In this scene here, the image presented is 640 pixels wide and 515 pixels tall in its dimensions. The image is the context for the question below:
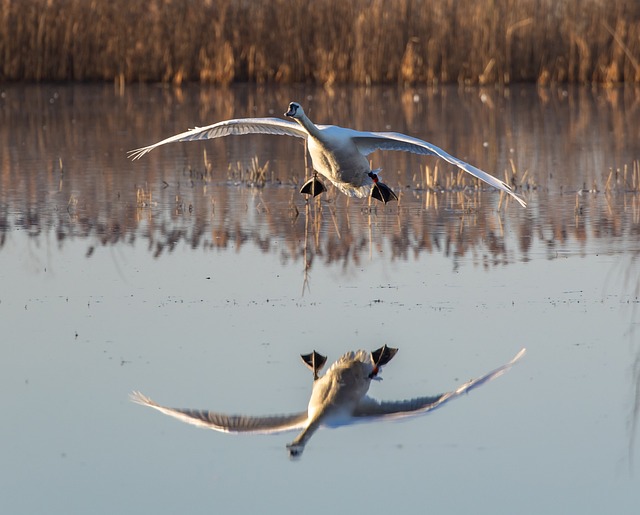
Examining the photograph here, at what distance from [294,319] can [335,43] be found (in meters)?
17.1

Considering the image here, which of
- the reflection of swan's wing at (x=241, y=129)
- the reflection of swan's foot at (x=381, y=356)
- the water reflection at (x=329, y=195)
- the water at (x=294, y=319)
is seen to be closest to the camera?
the water at (x=294, y=319)

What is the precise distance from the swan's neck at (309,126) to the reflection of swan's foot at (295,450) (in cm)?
376

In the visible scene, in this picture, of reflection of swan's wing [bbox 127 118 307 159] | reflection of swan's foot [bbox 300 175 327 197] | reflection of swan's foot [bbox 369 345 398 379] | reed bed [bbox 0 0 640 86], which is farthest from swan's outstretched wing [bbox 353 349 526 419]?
reed bed [bbox 0 0 640 86]

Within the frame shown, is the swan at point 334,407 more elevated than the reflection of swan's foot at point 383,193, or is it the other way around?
the reflection of swan's foot at point 383,193

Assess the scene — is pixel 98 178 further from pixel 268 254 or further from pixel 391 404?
pixel 391 404

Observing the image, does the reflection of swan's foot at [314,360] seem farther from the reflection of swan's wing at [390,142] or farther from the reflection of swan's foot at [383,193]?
the reflection of swan's foot at [383,193]

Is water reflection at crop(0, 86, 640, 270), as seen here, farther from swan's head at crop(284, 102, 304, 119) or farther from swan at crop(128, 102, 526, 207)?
swan's head at crop(284, 102, 304, 119)

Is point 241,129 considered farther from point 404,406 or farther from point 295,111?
point 404,406

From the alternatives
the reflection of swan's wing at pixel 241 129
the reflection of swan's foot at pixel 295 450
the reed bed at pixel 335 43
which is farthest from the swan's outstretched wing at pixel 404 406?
the reed bed at pixel 335 43

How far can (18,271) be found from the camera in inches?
368

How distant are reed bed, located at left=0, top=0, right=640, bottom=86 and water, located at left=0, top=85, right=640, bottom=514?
8658 mm

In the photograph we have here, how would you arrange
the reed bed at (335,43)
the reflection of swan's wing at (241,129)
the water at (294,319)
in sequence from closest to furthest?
the water at (294,319) < the reflection of swan's wing at (241,129) < the reed bed at (335,43)

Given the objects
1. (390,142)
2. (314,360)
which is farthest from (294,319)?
(390,142)

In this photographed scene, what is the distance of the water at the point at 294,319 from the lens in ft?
18.0
